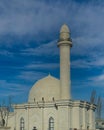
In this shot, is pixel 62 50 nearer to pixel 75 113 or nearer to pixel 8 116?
pixel 75 113

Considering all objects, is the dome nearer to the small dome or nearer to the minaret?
the minaret

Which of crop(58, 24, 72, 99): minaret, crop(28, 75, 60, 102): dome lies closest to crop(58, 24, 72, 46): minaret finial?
crop(58, 24, 72, 99): minaret

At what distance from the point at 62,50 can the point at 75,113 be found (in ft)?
29.1

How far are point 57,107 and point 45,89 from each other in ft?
13.6

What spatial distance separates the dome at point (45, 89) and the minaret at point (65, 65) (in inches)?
76.1

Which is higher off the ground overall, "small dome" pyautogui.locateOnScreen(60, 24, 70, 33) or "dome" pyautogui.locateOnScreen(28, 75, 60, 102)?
"small dome" pyautogui.locateOnScreen(60, 24, 70, 33)

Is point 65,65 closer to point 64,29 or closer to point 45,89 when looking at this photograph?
point 45,89

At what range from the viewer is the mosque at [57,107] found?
137 feet

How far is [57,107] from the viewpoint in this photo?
4247cm

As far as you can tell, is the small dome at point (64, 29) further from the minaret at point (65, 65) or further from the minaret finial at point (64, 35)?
the minaret at point (65, 65)

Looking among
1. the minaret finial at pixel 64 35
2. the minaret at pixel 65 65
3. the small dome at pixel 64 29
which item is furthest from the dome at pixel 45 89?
the small dome at pixel 64 29

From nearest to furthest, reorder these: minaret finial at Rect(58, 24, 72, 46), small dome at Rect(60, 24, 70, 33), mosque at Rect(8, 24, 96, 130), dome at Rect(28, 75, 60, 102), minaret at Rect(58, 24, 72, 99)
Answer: mosque at Rect(8, 24, 96, 130)
minaret at Rect(58, 24, 72, 99)
minaret finial at Rect(58, 24, 72, 46)
dome at Rect(28, 75, 60, 102)
small dome at Rect(60, 24, 70, 33)

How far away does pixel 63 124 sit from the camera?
1625 inches

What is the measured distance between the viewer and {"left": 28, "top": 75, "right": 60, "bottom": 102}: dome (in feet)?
147
